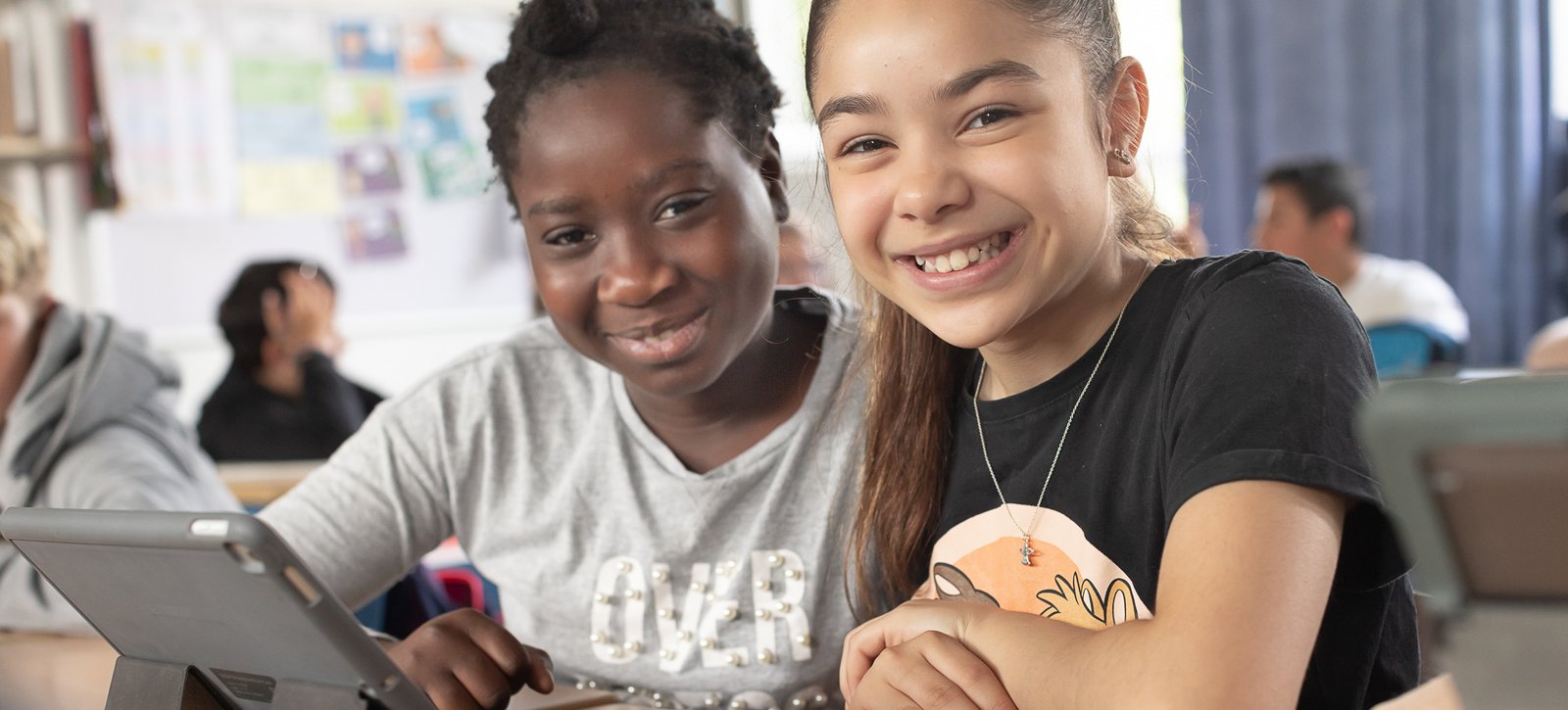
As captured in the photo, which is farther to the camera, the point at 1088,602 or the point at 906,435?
the point at 906,435

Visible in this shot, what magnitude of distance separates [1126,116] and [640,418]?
56cm

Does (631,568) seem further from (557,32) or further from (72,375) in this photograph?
(72,375)

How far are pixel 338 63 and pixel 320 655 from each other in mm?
3935

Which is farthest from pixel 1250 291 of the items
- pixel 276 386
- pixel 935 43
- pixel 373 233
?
pixel 373 233

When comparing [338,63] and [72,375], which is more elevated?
[338,63]

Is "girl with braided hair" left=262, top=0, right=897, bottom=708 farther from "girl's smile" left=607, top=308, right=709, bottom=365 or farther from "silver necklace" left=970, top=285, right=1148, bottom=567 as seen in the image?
"silver necklace" left=970, top=285, right=1148, bottom=567

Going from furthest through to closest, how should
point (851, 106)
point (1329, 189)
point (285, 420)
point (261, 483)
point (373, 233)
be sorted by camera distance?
point (373, 233), point (1329, 189), point (285, 420), point (261, 483), point (851, 106)

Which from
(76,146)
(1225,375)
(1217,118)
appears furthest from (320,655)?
(1217,118)

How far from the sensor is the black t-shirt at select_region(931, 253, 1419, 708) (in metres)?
0.79

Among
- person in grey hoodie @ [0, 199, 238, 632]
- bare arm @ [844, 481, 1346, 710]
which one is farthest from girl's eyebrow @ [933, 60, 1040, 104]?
person in grey hoodie @ [0, 199, 238, 632]

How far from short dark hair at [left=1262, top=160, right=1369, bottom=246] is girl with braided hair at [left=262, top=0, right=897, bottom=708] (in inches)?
123

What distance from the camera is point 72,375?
185 cm

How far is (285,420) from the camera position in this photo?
3309 millimetres

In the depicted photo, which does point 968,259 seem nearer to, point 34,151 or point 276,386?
point 276,386
